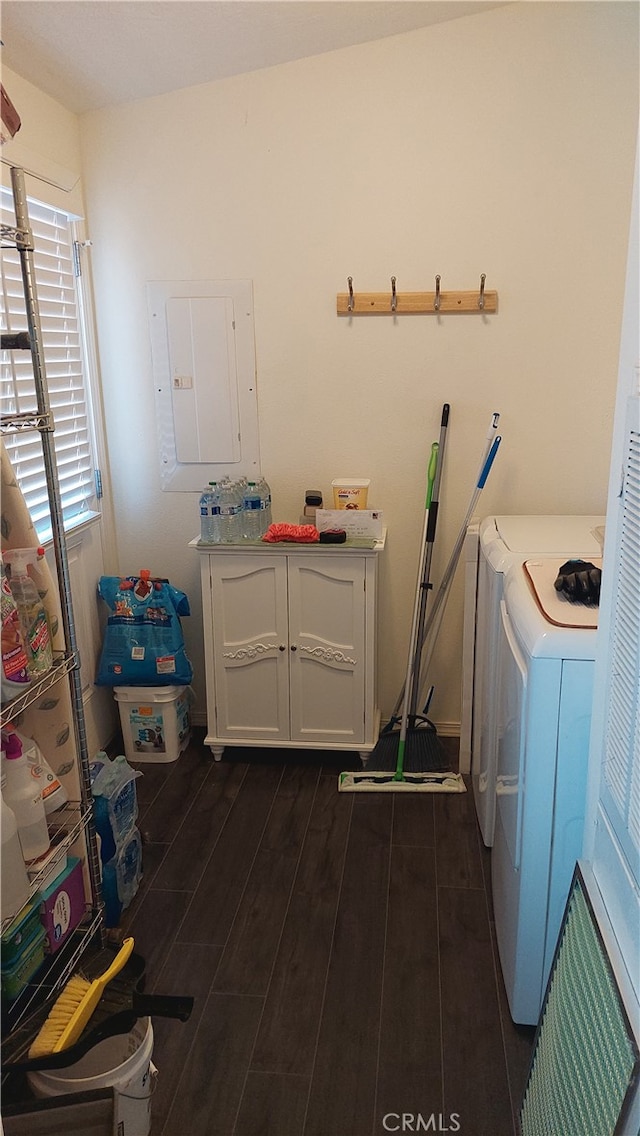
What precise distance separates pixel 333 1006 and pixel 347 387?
6.70 ft

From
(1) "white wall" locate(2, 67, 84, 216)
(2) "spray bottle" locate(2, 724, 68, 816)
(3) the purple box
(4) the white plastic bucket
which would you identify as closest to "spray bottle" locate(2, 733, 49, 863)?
(2) "spray bottle" locate(2, 724, 68, 816)

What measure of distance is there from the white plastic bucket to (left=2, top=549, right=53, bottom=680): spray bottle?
75 cm

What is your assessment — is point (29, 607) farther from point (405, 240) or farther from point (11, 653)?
point (405, 240)

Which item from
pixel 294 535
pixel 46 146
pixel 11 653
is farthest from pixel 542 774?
pixel 46 146

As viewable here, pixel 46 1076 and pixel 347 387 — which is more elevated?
pixel 347 387

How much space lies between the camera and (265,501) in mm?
3121

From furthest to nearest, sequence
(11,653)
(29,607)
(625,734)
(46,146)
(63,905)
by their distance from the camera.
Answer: (46,146) < (63,905) < (29,607) < (11,653) < (625,734)

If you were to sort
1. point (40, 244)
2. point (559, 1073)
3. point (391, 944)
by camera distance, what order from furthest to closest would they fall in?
point (40, 244) → point (391, 944) → point (559, 1073)

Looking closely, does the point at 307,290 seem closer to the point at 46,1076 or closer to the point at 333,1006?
the point at 333,1006

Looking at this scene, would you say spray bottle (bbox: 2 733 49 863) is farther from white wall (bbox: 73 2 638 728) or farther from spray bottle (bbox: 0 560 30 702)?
white wall (bbox: 73 2 638 728)

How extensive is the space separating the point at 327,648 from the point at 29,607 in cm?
139

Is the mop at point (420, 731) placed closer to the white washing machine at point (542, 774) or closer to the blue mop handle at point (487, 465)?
the blue mop handle at point (487, 465)

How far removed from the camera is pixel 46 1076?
62.9 inches

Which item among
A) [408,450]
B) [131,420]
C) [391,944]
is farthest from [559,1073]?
[131,420]
